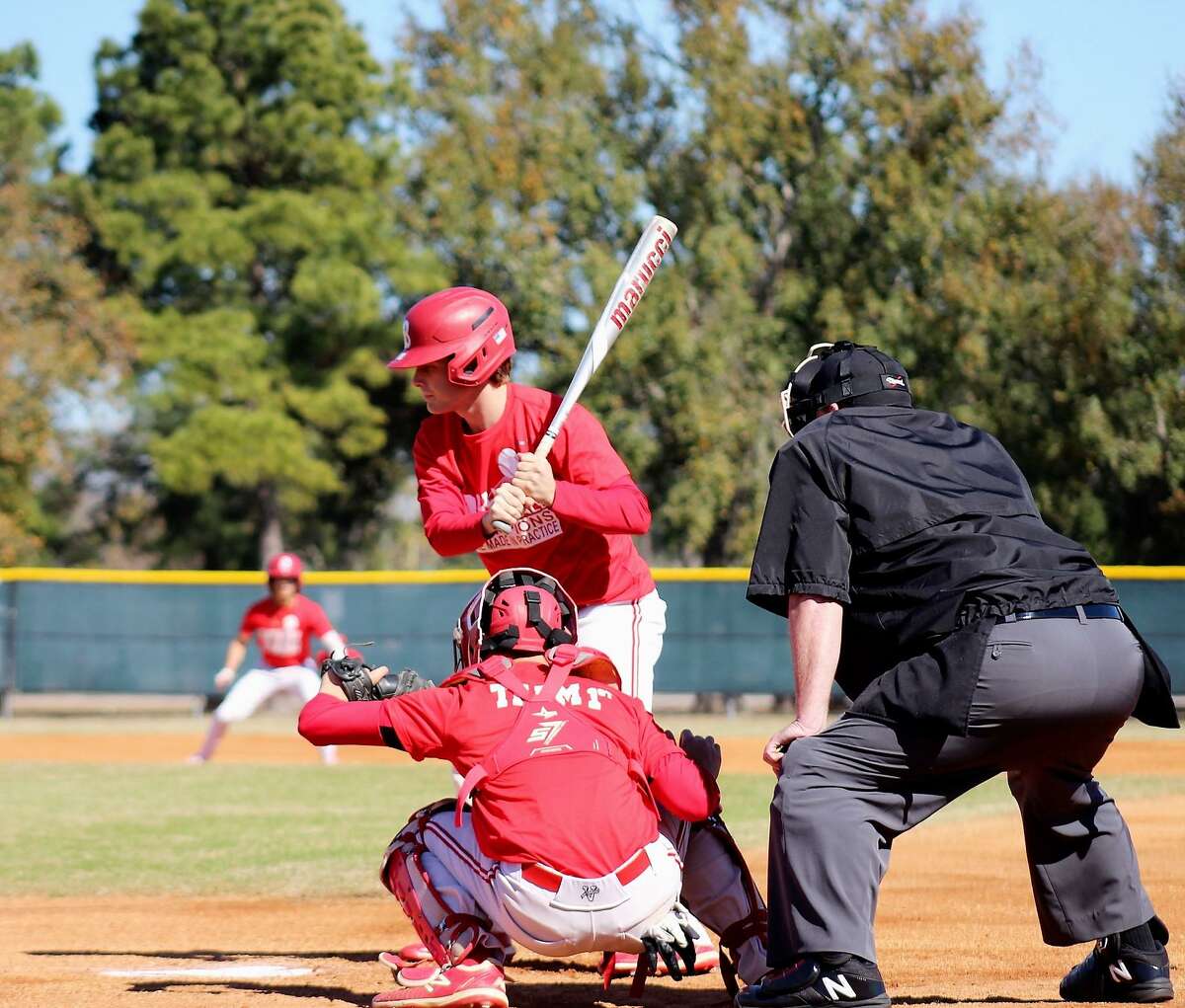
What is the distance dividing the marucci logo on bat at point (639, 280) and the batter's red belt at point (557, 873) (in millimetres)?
2150

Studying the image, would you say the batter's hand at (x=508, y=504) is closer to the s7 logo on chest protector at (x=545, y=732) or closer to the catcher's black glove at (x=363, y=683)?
the catcher's black glove at (x=363, y=683)

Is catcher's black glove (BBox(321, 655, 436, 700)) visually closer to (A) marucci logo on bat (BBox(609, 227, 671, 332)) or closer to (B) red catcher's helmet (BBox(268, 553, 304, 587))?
(A) marucci logo on bat (BBox(609, 227, 671, 332))

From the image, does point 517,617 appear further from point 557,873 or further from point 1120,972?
point 1120,972

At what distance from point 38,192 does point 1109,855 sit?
3274 cm

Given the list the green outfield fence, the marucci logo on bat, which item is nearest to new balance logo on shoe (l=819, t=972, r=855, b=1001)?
the marucci logo on bat

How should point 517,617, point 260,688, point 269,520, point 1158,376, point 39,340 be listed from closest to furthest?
1. point 517,617
2. point 260,688
3. point 1158,376
4. point 39,340
5. point 269,520

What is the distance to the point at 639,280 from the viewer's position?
5.79 metres

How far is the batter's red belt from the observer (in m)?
4.20

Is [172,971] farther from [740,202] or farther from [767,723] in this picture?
[740,202]

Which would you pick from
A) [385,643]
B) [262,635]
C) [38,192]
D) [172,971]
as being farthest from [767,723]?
[38,192]

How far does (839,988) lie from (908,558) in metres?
1.05

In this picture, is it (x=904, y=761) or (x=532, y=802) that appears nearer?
(x=904, y=761)

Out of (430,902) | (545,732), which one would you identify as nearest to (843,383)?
(545,732)

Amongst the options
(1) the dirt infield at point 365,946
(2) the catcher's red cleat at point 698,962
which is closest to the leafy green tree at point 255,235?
(1) the dirt infield at point 365,946
